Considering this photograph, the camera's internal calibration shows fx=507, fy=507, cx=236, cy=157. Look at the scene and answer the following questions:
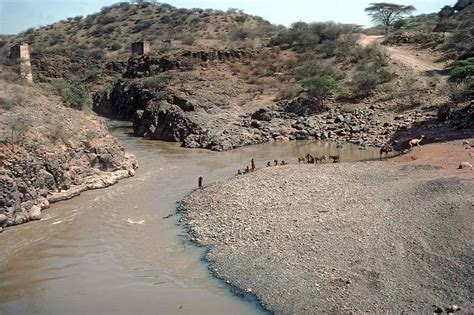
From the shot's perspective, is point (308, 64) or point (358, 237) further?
point (308, 64)

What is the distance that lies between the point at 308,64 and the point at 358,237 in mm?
26093

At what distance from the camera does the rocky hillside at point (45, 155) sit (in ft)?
48.1

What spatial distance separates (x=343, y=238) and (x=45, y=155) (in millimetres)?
10089

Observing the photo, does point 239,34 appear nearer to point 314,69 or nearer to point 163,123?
point 314,69

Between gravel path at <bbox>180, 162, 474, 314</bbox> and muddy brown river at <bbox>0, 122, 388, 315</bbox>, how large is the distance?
2.08ft

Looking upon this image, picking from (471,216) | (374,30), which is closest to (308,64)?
(374,30)

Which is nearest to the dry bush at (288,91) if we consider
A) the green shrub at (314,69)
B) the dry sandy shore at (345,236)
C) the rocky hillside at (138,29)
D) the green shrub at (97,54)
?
the green shrub at (314,69)

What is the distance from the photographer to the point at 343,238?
1159 centimetres

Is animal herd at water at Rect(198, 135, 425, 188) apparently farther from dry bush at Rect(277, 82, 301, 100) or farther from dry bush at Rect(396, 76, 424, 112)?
dry bush at Rect(277, 82, 301, 100)

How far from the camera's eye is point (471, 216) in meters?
11.7

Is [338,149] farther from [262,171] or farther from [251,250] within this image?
[251,250]

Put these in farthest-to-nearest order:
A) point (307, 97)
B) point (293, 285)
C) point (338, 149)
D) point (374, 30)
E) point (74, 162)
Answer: point (374, 30), point (307, 97), point (338, 149), point (74, 162), point (293, 285)

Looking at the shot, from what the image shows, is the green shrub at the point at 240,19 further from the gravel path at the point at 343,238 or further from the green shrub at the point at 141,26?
the gravel path at the point at 343,238

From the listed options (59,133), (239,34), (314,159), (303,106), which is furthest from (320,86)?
(239,34)
